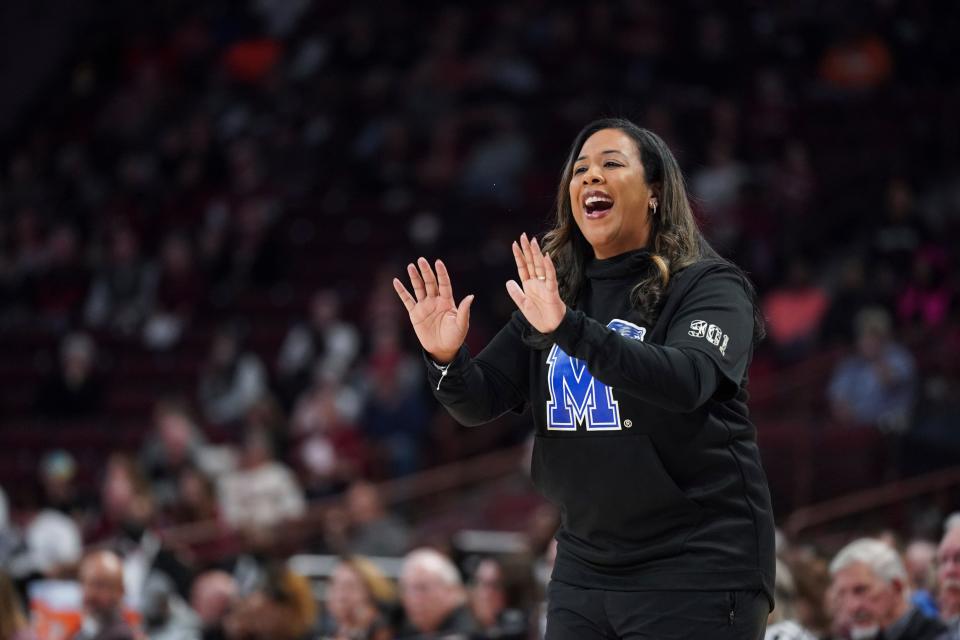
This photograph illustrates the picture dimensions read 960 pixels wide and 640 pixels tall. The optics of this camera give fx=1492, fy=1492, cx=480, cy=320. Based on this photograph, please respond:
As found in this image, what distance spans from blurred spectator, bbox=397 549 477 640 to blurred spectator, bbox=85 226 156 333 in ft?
22.9

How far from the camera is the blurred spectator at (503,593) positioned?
570 cm

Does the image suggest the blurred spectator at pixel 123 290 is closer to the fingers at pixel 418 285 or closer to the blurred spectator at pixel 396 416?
the blurred spectator at pixel 396 416

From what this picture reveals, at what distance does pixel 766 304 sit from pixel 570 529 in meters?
6.69

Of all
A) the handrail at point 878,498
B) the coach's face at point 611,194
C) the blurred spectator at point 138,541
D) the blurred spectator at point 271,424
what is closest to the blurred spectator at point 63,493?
the blurred spectator at point 138,541

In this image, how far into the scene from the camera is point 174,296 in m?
12.2

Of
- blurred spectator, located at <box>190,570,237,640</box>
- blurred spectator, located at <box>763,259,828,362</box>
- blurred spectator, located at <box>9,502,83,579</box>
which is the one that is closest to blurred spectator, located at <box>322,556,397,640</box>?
blurred spectator, located at <box>190,570,237,640</box>

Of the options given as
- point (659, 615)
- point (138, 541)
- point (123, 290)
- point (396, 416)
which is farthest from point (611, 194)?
point (123, 290)

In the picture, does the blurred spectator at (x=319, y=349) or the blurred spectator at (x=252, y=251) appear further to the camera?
the blurred spectator at (x=252, y=251)

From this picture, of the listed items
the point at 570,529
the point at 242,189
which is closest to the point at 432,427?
the point at 242,189

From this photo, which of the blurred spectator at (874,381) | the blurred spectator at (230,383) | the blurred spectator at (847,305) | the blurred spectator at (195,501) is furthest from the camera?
the blurred spectator at (230,383)

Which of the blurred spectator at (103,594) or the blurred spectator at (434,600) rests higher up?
the blurred spectator at (103,594)

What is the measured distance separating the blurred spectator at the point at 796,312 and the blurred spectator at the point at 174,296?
16.4 ft

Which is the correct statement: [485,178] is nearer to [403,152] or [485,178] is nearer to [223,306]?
[403,152]

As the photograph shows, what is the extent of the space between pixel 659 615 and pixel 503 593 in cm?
323
